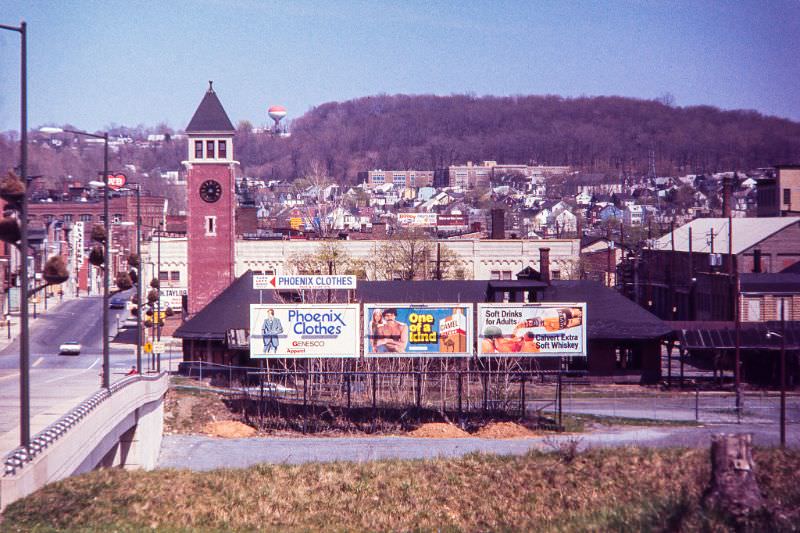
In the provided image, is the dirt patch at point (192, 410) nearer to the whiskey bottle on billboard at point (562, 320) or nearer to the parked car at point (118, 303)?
the whiskey bottle on billboard at point (562, 320)

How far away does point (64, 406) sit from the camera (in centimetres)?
2986

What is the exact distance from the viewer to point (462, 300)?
60.0 m

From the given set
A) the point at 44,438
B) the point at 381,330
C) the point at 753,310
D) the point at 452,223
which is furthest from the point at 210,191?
the point at 452,223

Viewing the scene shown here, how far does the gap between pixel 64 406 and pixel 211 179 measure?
49.3 m

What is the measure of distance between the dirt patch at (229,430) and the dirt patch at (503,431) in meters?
10.1

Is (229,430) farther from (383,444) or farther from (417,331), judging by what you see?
(417,331)

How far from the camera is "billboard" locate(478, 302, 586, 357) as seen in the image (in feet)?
158

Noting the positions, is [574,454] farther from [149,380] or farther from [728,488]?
[149,380]

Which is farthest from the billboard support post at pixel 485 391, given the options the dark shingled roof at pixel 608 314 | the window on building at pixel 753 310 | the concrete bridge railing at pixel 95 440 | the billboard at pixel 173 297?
the billboard at pixel 173 297

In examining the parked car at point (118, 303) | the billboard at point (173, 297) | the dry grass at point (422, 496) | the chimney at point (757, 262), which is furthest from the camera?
the parked car at point (118, 303)

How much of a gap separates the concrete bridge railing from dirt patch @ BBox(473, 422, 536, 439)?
539 inches

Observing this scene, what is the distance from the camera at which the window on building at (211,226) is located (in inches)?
3034

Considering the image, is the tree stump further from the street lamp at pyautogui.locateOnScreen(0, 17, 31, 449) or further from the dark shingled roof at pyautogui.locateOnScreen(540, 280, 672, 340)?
the dark shingled roof at pyautogui.locateOnScreen(540, 280, 672, 340)

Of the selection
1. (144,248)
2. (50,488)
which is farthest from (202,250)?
(50,488)
